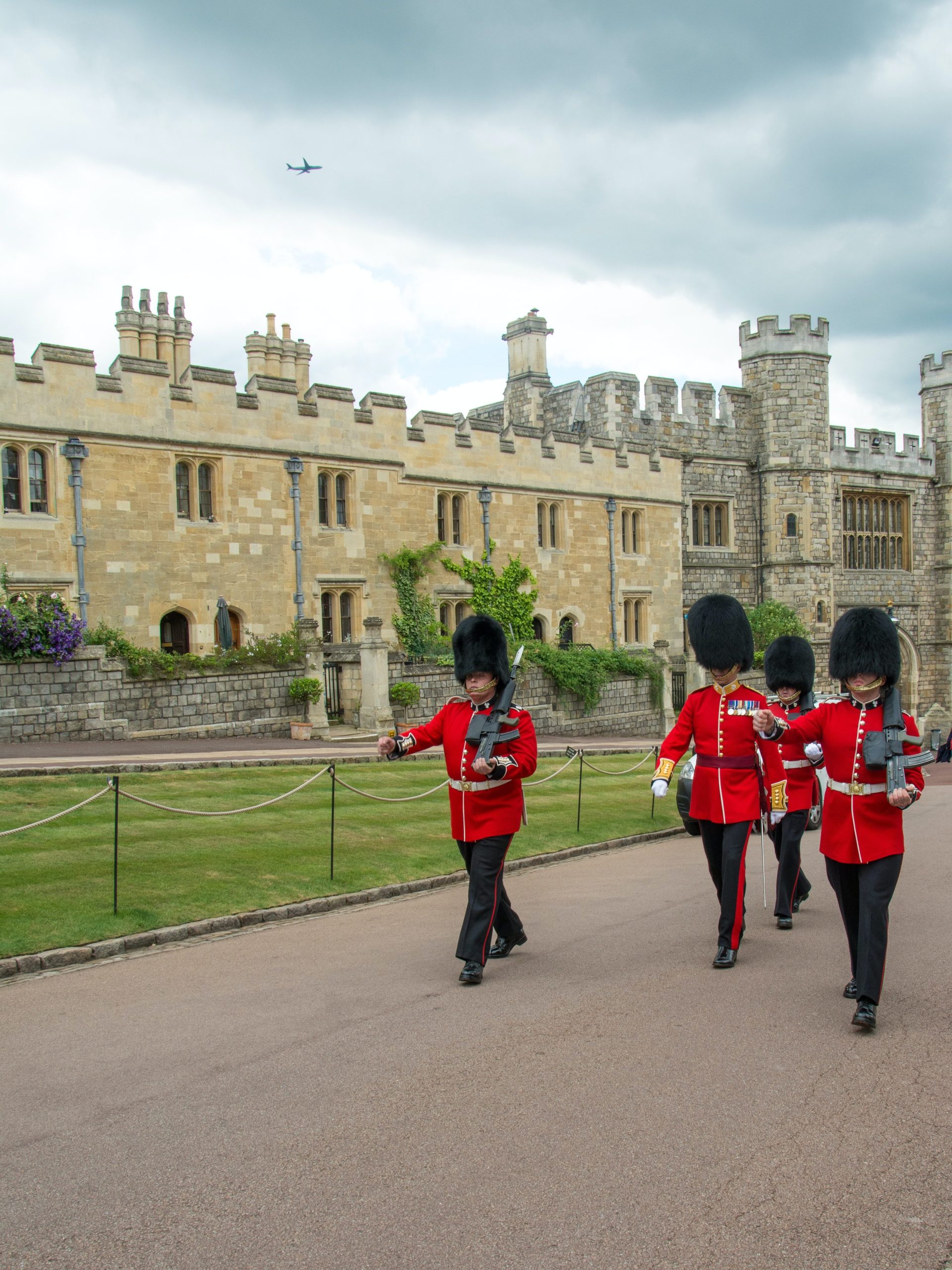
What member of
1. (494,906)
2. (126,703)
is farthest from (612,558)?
(494,906)

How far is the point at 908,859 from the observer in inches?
428

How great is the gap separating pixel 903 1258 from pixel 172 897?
6.07m

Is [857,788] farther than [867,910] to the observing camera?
Yes

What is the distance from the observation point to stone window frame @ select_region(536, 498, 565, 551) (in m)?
29.8

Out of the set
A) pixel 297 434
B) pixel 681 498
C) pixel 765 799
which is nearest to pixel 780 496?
pixel 681 498

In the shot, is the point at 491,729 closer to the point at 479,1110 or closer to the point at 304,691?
the point at 479,1110

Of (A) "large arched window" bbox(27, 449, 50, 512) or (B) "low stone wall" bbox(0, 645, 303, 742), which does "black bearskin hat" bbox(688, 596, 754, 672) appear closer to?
(B) "low stone wall" bbox(0, 645, 303, 742)

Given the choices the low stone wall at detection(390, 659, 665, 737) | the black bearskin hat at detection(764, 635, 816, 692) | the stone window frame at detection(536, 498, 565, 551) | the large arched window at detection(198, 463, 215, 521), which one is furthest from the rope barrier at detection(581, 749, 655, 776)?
the stone window frame at detection(536, 498, 565, 551)

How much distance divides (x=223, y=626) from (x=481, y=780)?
16032 millimetres

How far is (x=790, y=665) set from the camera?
9367 mm

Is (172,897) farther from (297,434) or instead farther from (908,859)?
(297,434)

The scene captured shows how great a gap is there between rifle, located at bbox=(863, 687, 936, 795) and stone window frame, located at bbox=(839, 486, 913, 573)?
33.4 meters

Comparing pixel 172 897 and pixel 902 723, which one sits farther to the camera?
pixel 172 897

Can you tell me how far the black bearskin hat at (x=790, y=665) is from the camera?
30.6 ft
